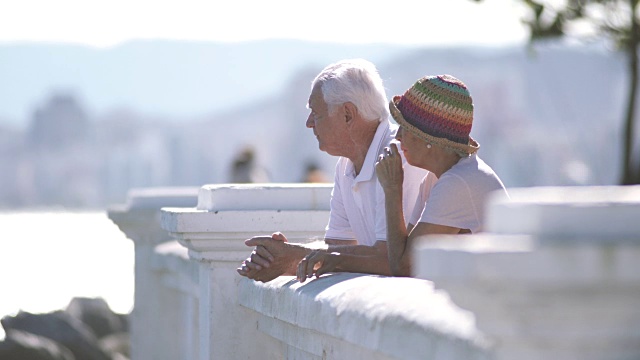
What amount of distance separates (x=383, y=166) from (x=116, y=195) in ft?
383

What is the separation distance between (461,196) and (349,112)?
0.95m

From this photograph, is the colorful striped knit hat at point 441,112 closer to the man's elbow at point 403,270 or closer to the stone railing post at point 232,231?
the man's elbow at point 403,270

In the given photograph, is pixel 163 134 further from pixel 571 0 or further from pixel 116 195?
pixel 571 0

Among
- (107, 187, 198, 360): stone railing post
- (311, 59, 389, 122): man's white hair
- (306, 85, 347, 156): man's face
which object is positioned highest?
(311, 59, 389, 122): man's white hair

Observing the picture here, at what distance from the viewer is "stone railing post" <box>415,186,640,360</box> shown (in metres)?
2.63

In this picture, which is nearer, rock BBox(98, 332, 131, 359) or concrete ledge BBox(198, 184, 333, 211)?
concrete ledge BBox(198, 184, 333, 211)

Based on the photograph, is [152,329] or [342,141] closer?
[342,141]

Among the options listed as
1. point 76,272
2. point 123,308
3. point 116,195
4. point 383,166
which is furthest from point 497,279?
point 116,195

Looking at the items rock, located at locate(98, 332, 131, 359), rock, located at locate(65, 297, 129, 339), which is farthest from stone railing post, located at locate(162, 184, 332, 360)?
rock, located at locate(65, 297, 129, 339)

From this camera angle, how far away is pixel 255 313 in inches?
228

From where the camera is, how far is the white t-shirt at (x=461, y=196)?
4.65m

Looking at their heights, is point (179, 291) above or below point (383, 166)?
below

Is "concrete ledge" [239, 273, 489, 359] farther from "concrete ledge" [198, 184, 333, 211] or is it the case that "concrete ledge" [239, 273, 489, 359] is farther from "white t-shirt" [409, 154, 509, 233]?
"concrete ledge" [198, 184, 333, 211]

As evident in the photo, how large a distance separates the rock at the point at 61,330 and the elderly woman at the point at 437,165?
6.89m
